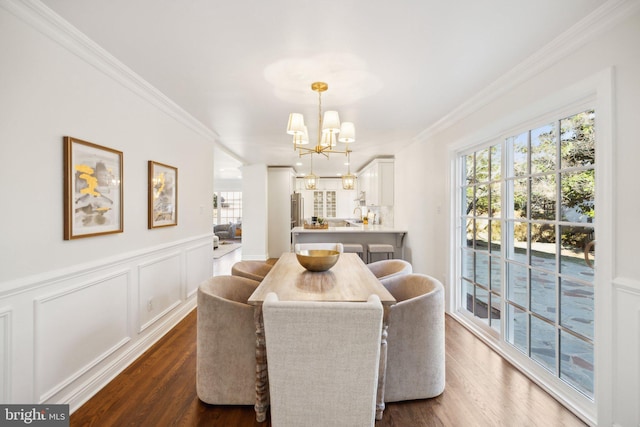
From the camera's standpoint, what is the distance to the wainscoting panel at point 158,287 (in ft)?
9.27

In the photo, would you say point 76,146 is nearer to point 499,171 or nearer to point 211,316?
point 211,316

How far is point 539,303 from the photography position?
2406mm

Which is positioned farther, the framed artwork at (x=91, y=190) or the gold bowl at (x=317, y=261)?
the gold bowl at (x=317, y=261)

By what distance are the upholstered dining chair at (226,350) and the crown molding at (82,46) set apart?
1753 mm

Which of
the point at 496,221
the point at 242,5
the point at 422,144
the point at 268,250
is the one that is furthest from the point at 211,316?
the point at 268,250

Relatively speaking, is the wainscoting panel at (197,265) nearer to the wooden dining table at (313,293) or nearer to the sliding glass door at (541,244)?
the wooden dining table at (313,293)

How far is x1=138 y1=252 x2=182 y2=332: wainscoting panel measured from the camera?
2824 mm

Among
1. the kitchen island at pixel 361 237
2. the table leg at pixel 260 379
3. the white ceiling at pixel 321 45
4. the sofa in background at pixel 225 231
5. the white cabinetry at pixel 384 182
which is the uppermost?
the white ceiling at pixel 321 45

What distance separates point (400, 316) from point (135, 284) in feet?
7.31

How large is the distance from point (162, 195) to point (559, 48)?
3469 mm

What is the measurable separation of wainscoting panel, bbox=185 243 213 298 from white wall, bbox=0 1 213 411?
2.35 feet

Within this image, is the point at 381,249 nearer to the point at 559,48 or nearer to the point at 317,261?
the point at 317,261

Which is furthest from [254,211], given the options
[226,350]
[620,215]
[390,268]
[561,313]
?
[620,215]

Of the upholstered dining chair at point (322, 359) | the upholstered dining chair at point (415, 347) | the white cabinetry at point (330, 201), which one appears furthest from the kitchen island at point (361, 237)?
the white cabinetry at point (330, 201)
